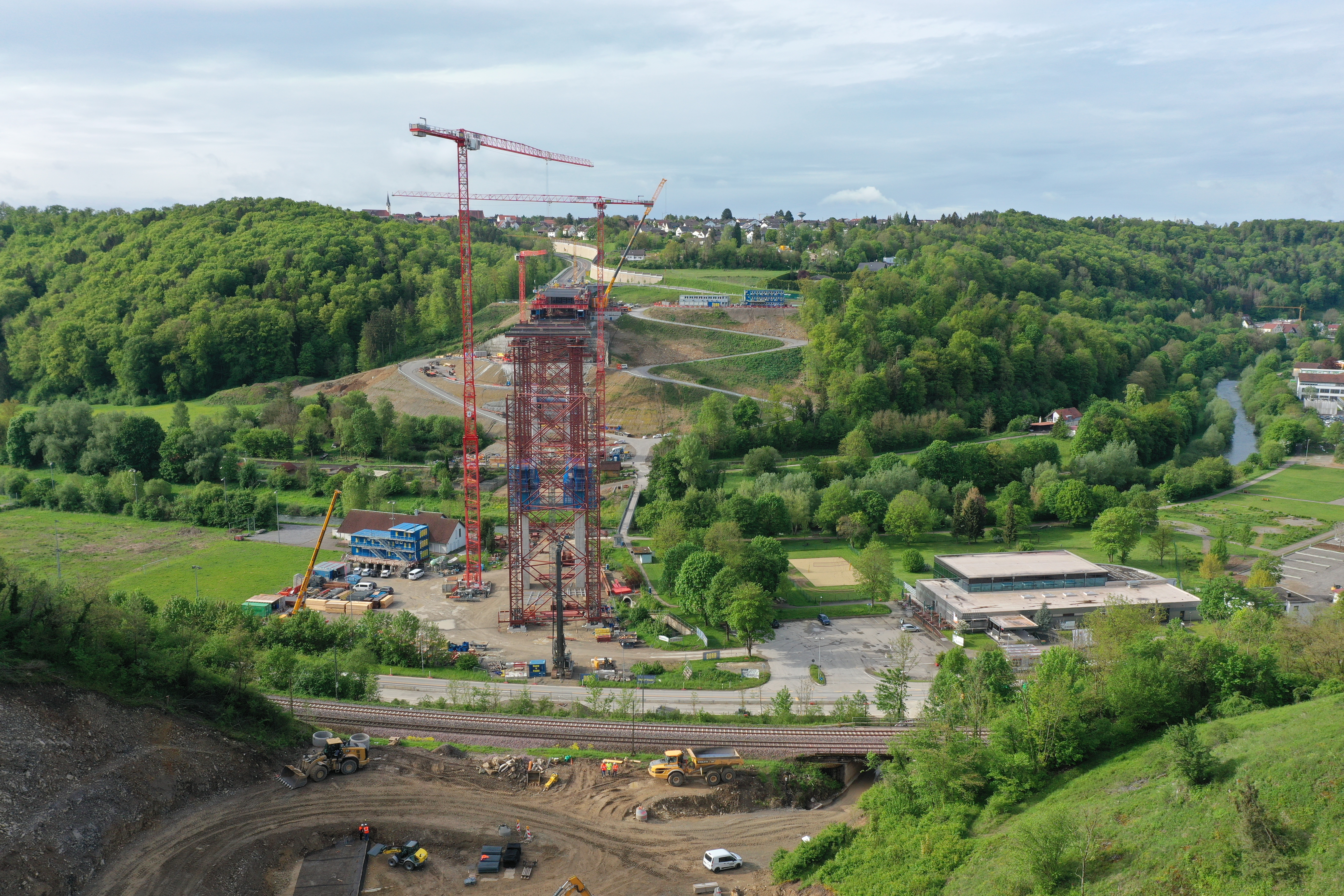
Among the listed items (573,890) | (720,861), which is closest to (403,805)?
(573,890)

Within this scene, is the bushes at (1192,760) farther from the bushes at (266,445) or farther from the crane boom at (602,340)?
the bushes at (266,445)

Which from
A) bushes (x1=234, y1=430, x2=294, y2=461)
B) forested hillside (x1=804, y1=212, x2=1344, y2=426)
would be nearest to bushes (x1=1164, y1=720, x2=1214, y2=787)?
forested hillside (x1=804, y1=212, x2=1344, y2=426)

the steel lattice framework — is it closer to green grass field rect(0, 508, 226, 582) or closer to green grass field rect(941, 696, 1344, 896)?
green grass field rect(0, 508, 226, 582)

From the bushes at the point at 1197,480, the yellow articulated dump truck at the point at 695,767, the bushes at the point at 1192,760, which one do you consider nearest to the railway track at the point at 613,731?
the yellow articulated dump truck at the point at 695,767

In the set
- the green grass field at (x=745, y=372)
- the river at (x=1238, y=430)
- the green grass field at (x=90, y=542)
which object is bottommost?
the green grass field at (x=90, y=542)

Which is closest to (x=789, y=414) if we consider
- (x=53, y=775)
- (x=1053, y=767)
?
(x=1053, y=767)

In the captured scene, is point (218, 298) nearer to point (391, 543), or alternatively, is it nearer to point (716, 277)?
point (716, 277)
